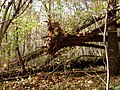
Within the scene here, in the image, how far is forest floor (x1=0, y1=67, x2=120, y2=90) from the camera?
563cm

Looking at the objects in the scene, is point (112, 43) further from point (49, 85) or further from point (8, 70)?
point (8, 70)

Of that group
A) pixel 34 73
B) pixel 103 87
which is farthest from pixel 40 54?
pixel 103 87

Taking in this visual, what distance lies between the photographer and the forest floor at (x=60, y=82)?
18.5 ft

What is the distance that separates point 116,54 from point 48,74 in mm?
1930

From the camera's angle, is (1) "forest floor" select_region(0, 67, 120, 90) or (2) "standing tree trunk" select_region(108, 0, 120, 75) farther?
(2) "standing tree trunk" select_region(108, 0, 120, 75)

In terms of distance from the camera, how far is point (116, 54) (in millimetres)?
6438

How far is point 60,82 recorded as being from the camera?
6062mm

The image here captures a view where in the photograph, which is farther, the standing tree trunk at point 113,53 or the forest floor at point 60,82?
the standing tree trunk at point 113,53

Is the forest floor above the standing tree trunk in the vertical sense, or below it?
below

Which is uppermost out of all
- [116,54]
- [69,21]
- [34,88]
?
[69,21]

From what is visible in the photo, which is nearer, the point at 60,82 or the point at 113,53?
the point at 60,82

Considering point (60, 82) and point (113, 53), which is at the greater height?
point (113, 53)

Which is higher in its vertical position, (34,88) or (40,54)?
(40,54)

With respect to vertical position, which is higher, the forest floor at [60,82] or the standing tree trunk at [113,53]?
the standing tree trunk at [113,53]
